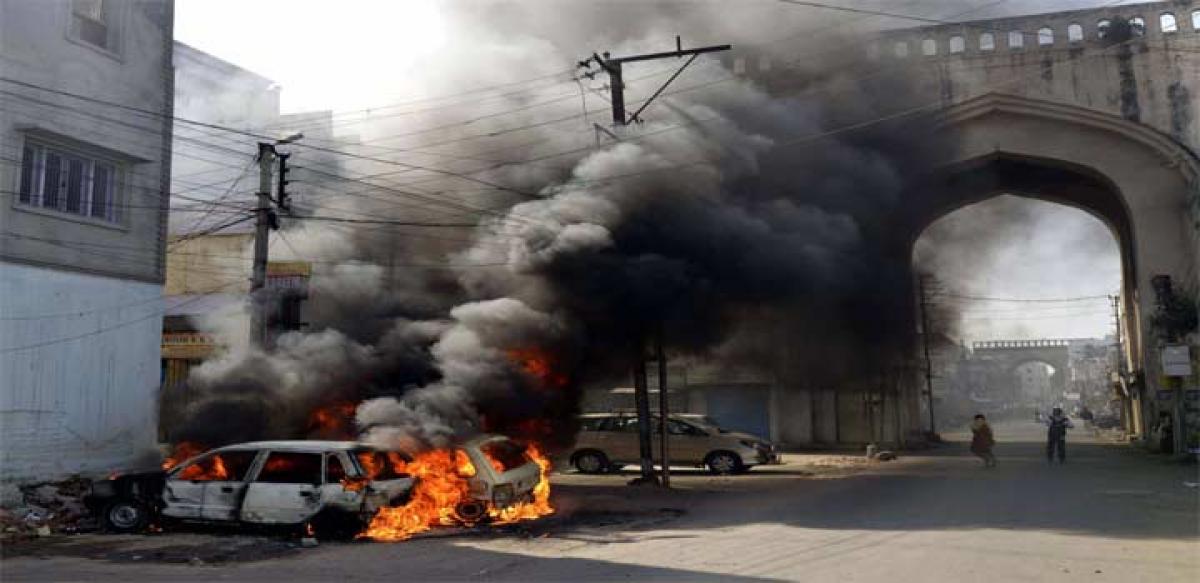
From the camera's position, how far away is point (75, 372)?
1373 centimetres

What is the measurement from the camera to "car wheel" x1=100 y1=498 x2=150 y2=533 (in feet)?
34.2

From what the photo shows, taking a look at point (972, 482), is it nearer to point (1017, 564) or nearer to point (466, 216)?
point (1017, 564)

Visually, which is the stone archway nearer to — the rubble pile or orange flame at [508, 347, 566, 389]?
orange flame at [508, 347, 566, 389]

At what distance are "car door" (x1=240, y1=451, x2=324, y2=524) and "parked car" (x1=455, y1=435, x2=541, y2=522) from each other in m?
1.74

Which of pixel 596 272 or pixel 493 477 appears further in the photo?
pixel 596 272

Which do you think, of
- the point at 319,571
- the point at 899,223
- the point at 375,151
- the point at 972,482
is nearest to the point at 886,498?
the point at 972,482

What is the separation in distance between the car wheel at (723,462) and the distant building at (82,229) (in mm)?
11447

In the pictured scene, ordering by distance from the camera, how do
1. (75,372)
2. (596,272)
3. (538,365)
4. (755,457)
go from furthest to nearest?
(755,457)
(596,272)
(538,365)
(75,372)

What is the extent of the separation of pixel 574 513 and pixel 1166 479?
39.8ft

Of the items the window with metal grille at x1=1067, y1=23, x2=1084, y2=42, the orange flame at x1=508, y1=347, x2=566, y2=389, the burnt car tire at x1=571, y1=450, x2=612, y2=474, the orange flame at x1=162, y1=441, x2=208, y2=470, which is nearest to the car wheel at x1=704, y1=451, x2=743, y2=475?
the burnt car tire at x1=571, y1=450, x2=612, y2=474

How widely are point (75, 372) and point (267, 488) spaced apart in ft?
19.7

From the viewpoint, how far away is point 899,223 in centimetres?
2892

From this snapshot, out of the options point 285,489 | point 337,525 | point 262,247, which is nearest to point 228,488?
point 285,489

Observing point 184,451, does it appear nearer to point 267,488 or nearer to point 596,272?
point 267,488
